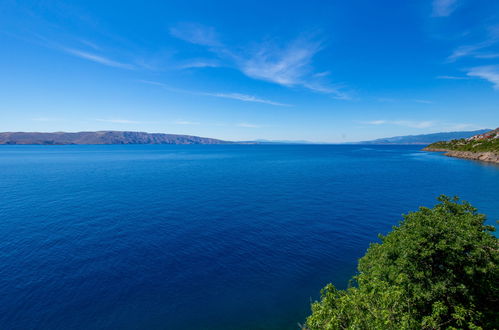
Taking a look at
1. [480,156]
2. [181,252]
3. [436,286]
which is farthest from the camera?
[480,156]

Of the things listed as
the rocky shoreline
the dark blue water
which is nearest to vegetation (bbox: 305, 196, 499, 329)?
the dark blue water

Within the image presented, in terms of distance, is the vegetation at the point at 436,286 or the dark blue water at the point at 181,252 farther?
the dark blue water at the point at 181,252

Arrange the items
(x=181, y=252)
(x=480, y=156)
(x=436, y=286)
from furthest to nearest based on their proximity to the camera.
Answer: (x=480, y=156)
(x=181, y=252)
(x=436, y=286)

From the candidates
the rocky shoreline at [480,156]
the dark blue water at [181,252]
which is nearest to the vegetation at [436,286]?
the dark blue water at [181,252]

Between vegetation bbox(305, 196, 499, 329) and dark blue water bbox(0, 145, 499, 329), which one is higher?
vegetation bbox(305, 196, 499, 329)

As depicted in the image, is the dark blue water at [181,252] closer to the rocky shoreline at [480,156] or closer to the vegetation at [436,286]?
the vegetation at [436,286]

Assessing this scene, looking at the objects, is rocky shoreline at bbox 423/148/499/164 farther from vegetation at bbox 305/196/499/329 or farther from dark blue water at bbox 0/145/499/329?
vegetation at bbox 305/196/499/329

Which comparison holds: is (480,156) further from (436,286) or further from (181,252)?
(181,252)

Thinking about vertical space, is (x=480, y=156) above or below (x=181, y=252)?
above

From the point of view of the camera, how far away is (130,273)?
27.2 m

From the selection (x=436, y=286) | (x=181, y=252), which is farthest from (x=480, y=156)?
(x=181, y=252)

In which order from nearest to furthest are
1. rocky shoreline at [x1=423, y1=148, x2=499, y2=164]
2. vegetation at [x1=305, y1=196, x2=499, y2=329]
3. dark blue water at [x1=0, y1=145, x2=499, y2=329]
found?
vegetation at [x1=305, y1=196, x2=499, y2=329]
dark blue water at [x1=0, y1=145, x2=499, y2=329]
rocky shoreline at [x1=423, y1=148, x2=499, y2=164]

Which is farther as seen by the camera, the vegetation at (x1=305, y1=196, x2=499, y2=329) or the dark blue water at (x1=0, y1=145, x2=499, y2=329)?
the dark blue water at (x1=0, y1=145, x2=499, y2=329)

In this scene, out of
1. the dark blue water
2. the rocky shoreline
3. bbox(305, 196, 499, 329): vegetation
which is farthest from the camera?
the rocky shoreline
